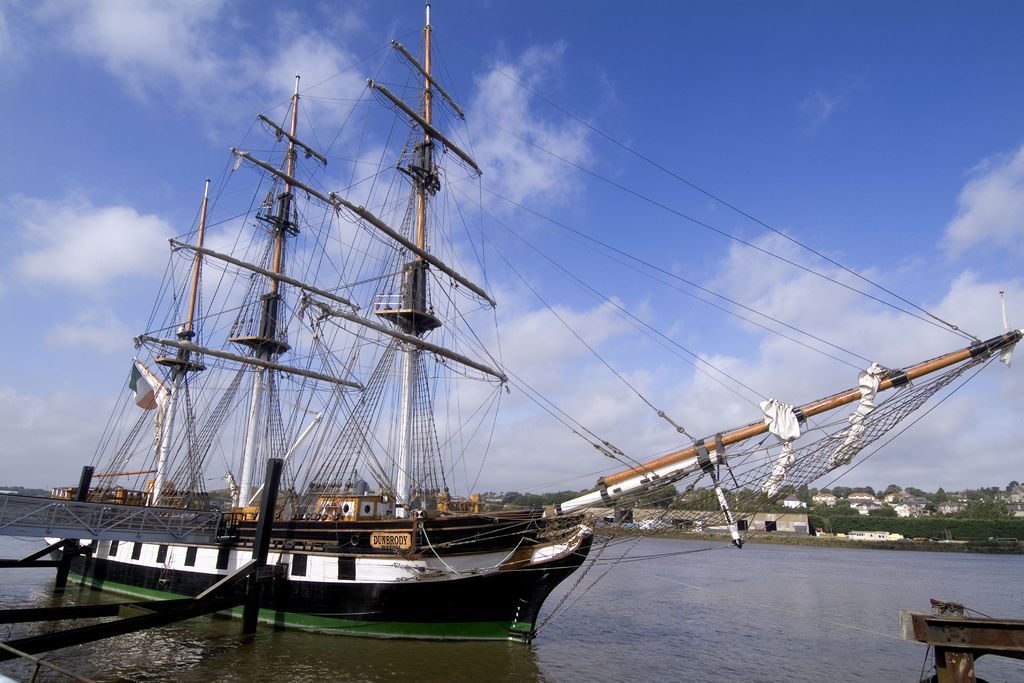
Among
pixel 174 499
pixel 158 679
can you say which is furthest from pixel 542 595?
pixel 174 499

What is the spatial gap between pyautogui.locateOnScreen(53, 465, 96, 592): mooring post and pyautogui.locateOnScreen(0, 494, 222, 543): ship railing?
655cm

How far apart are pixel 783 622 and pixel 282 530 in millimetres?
20011

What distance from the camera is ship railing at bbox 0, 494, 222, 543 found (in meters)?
18.7

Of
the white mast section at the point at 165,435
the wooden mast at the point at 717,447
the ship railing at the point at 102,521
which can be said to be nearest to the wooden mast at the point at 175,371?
the white mast section at the point at 165,435

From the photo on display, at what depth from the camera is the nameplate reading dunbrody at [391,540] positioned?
1708 centimetres

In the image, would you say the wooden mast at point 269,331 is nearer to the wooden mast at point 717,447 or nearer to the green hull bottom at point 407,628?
the green hull bottom at point 407,628

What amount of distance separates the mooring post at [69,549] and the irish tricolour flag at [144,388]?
6370 mm

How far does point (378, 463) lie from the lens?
20.0 metres

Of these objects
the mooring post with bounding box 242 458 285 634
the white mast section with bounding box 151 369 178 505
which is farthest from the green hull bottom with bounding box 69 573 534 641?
the white mast section with bounding box 151 369 178 505

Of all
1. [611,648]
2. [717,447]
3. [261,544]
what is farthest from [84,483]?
[717,447]

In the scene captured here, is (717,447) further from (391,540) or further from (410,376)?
(410,376)

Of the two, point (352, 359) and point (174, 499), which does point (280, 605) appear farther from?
point (174, 499)

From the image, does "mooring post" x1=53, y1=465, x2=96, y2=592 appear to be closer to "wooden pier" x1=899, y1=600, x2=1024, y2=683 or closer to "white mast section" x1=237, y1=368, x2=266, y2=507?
"white mast section" x1=237, y1=368, x2=266, y2=507

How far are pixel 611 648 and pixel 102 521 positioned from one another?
17.7m
